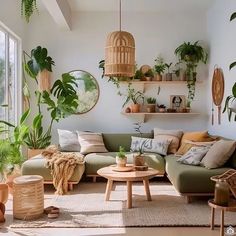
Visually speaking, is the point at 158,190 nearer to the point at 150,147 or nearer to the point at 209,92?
the point at 150,147

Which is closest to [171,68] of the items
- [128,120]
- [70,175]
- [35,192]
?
[128,120]

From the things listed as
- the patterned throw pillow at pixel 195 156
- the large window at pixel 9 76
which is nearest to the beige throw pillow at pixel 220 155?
the patterned throw pillow at pixel 195 156

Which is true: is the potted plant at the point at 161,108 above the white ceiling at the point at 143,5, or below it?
below

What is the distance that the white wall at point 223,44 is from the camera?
5090mm

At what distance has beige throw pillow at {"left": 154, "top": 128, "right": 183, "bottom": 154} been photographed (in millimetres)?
5953

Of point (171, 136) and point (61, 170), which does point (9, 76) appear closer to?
point (61, 170)

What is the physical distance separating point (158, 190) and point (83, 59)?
3009mm

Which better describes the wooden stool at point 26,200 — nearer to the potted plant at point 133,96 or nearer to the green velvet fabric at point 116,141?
the green velvet fabric at point 116,141

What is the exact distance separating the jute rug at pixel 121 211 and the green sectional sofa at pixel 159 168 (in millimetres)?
223

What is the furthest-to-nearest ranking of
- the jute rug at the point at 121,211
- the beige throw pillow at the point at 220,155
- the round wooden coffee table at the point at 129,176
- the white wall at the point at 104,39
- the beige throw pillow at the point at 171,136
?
the white wall at the point at 104,39 < the beige throw pillow at the point at 171,136 < the beige throw pillow at the point at 220,155 < the round wooden coffee table at the point at 129,176 < the jute rug at the point at 121,211

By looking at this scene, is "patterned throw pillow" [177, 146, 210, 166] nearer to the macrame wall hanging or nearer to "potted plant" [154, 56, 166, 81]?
the macrame wall hanging

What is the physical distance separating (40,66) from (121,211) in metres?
3.30

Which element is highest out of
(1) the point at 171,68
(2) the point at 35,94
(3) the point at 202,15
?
(3) the point at 202,15

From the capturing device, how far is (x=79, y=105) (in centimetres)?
661
